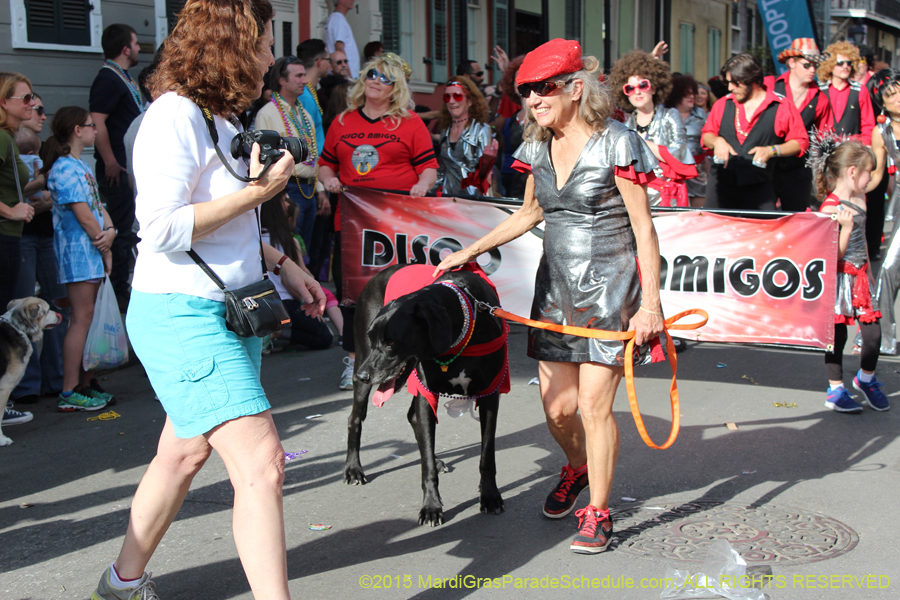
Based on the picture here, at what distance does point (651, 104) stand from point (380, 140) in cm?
245

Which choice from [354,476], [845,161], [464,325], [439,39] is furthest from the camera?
[439,39]

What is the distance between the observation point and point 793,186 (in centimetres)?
810

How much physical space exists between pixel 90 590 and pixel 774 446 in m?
3.62

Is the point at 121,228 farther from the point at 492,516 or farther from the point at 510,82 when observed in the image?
the point at 492,516

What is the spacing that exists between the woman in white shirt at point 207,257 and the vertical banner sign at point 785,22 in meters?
14.7

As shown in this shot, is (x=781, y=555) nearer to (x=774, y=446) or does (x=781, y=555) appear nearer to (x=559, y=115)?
(x=774, y=446)

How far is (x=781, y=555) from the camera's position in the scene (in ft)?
11.9

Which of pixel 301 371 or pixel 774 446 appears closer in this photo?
pixel 774 446

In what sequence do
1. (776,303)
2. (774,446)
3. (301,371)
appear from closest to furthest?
(774,446), (776,303), (301,371)

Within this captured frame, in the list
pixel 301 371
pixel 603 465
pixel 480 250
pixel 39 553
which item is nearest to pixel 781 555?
pixel 603 465

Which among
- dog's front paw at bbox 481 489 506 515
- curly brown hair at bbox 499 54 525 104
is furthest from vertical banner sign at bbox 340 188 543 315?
curly brown hair at bbox 499 54 525 104

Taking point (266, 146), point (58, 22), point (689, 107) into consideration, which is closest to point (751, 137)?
point (689, 107)

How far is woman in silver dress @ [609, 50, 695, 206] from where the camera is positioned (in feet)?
24.3

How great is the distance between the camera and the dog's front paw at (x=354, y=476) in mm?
4629
